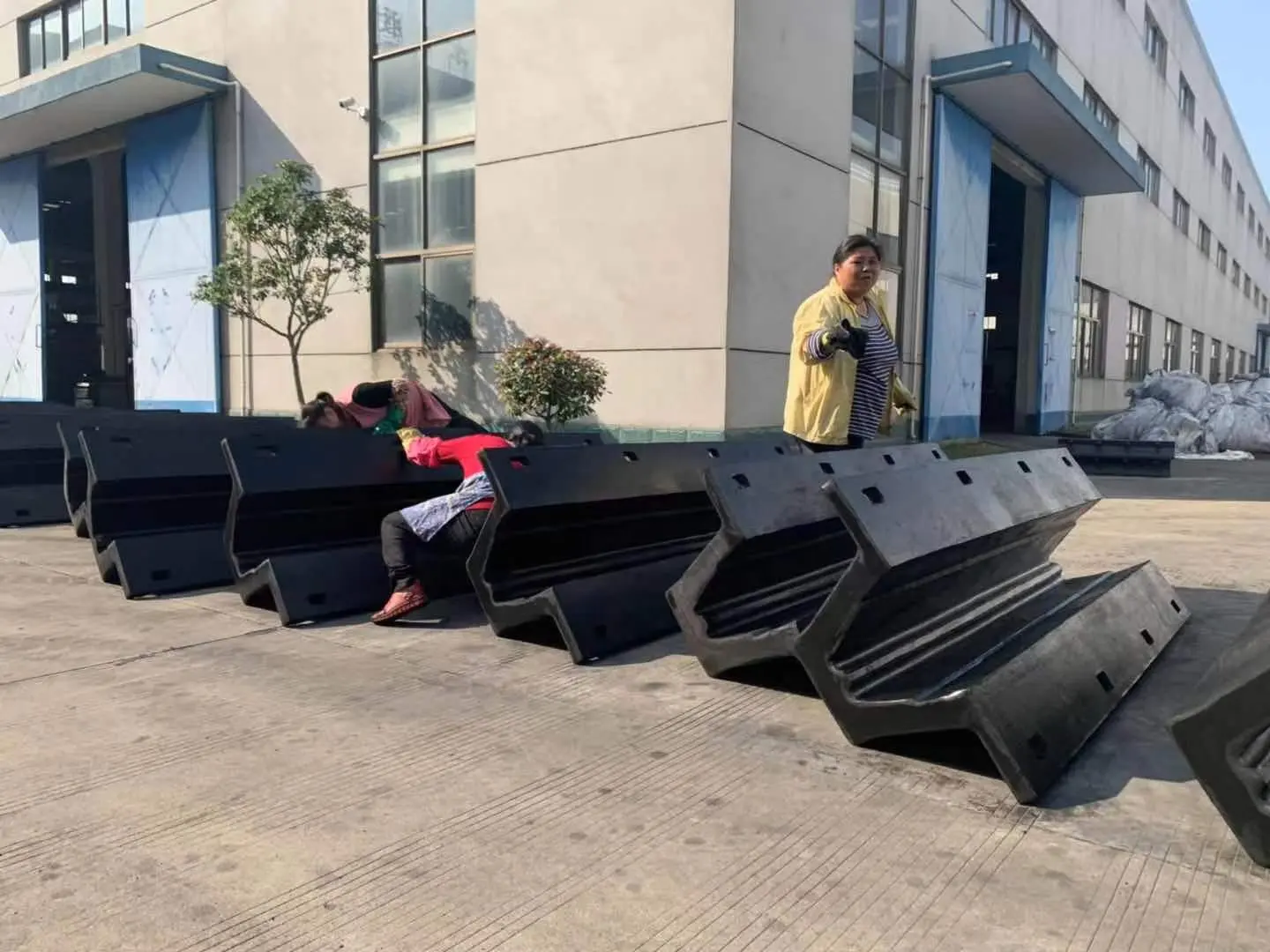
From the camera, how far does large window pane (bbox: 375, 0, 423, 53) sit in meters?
13.2

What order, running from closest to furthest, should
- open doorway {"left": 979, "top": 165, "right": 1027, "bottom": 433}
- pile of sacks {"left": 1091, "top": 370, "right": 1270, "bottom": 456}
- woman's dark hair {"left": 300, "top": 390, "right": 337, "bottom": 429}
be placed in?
woman's dark hair {"left": 300, "top": 390, "right": 337, "bottom": 429} → pile of sacks {"left": 1091, "top": 370, "right": 1270, "bottom": 456} → open doorway {"left": 979, "top": 165, "right": 1027, "bottom": 433}

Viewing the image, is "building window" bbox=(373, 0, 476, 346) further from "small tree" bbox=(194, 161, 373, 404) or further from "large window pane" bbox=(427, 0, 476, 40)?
"small tree" bbox=(194, 161, 373, 404)

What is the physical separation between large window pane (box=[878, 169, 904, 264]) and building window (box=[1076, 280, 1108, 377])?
36.1 feet

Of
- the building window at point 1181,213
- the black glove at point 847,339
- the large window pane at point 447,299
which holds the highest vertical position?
the building window at point 1181,213

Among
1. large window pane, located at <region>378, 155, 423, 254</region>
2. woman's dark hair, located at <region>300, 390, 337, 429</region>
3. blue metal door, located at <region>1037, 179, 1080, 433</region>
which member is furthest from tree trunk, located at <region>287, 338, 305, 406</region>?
blue metal door, located at <region>1037, 179, 1080, 433</region>

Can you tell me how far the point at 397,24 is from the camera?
530 inches

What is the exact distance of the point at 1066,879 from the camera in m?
2.22

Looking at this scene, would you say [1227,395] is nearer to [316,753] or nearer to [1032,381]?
[1032,381]

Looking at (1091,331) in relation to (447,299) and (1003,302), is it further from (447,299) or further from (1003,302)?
(447,299)

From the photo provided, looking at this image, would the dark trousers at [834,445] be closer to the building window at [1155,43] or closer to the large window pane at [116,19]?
the large window pane at [116,19]

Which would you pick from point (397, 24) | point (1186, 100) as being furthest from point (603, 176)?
point (1186, 100)

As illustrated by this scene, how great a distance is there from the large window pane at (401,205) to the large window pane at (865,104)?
604 cm

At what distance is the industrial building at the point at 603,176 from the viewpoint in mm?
10727

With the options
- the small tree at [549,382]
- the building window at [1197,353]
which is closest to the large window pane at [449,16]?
the small tree at [549,382]
